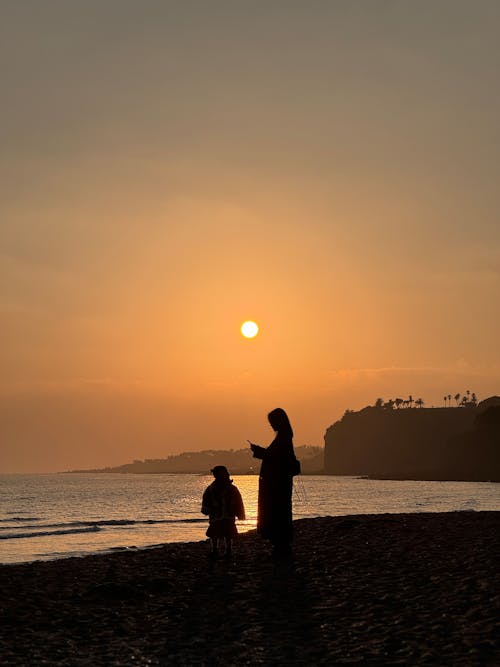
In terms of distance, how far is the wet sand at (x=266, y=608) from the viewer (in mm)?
9047

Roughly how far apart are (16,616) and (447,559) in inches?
332

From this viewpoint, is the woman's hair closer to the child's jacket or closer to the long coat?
the long coat

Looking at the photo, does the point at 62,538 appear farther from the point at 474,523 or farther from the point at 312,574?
the point at 312,574

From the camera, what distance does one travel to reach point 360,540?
19922 mm

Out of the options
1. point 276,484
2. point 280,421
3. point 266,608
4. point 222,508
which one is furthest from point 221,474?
point 266,608

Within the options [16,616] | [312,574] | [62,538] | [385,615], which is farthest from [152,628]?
[62,538]

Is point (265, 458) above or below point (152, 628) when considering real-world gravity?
above

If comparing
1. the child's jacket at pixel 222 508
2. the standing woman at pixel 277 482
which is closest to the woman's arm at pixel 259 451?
the standing woman at pixel 277 482

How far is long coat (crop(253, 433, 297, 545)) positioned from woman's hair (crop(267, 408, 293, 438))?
18cm

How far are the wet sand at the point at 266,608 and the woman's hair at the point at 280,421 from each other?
9.00 feet

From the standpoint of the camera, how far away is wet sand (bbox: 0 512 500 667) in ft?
29.7

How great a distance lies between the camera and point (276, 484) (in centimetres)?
1616

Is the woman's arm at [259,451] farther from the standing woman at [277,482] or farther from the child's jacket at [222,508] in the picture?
the child's jacket at [222,508]

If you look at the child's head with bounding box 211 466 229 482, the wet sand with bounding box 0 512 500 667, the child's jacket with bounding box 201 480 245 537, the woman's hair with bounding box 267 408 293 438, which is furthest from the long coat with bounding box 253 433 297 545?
the child's head with bounding box 211 466 229 482
